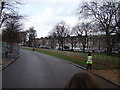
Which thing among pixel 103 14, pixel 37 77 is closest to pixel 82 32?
pixel 103 14

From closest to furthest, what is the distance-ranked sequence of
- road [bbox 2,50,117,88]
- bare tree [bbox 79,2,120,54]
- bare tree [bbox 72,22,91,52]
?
road [bbox 2,50,117,88] → bare tree [bbox 79,2,120,54] → bare tree [bbox 72,22,91,52]

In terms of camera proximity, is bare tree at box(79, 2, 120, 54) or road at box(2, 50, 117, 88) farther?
bare tree at box(79, 2, 120, 54)

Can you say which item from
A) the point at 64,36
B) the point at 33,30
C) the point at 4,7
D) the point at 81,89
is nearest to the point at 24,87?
the point at 81,89

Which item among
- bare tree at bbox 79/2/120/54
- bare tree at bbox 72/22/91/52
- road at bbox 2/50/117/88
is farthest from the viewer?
bare tree at bbox 72/22/91/52

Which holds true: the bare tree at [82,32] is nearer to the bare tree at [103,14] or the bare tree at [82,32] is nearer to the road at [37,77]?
the bare tree at [103,14]

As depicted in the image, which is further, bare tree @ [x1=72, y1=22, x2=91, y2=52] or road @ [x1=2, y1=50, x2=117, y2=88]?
bare tree @ [x1=72, y1=22, x2=91, y2=52]

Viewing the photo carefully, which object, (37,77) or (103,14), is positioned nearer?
(37,77)

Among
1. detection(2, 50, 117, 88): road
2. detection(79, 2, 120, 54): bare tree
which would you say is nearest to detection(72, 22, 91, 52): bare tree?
detection(79, 2, 120, 54): bare tree

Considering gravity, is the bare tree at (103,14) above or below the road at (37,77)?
above

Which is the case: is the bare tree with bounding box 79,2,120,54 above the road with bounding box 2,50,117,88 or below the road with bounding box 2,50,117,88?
above

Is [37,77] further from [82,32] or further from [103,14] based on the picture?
[82,32]

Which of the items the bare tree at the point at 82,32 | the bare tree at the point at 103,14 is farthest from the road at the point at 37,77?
the bare tree at the point at 82,32

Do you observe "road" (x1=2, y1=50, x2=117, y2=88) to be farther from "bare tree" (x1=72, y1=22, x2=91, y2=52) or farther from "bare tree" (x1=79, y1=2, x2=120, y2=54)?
"bare tree" (x1=72, y1=22, x2=91, y2=52)

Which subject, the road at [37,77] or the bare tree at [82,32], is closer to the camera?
the road at [37,77]
